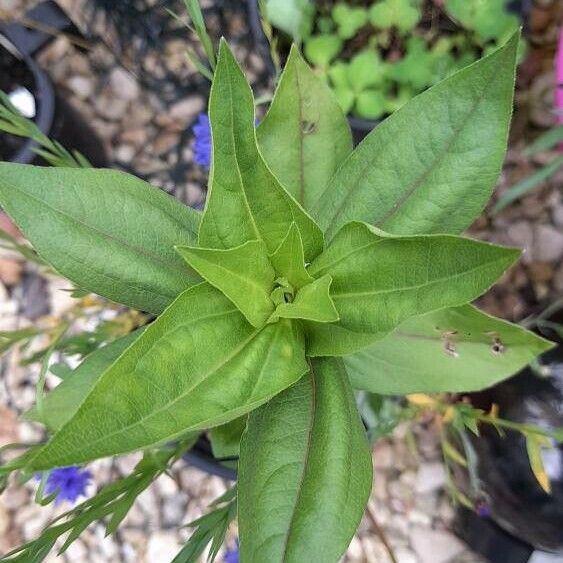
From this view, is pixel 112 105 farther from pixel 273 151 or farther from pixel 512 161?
pixel 273 151

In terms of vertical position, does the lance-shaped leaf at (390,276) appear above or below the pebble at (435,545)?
above

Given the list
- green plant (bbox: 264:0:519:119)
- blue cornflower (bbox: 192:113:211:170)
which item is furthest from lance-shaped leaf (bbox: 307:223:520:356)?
green plant (bbox: 264:0:519:119)

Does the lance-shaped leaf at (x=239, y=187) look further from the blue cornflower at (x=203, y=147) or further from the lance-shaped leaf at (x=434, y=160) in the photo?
the blue cornflower at (x=203, y=147)

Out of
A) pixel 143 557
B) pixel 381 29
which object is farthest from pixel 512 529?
pixel 381 29

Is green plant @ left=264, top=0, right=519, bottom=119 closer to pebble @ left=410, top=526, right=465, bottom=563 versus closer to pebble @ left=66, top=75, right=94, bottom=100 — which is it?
pebble @ left=66, top=75, right=94, bottom=100

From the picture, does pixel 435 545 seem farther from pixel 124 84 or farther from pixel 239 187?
pixel 124 84

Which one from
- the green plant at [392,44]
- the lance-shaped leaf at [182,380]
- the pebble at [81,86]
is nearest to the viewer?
the lance-shaped leaf at [182,380]

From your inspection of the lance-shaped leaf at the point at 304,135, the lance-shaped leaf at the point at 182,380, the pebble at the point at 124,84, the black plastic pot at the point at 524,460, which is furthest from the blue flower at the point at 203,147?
the pebble at the point at 124,84
